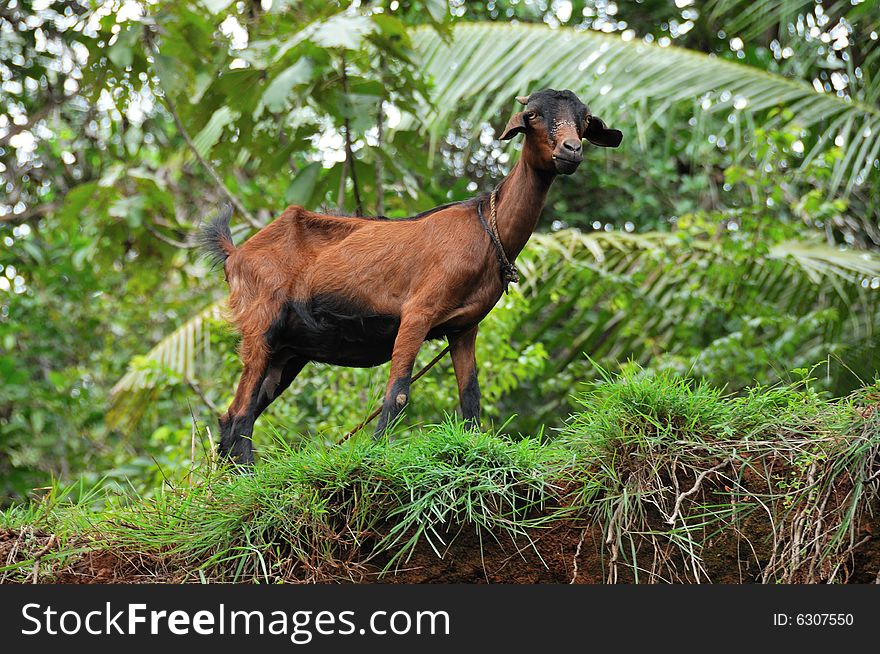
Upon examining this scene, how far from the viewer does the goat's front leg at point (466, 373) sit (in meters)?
4.99

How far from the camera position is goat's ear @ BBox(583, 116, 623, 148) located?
15.6 ft

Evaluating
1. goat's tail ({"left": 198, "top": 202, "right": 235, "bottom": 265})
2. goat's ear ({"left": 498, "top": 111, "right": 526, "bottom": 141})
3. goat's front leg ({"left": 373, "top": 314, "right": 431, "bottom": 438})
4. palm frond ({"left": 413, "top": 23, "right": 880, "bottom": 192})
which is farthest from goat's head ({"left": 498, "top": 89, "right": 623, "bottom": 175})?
palm frond ({"left": 413, "top": 23, "right": 880, "bottom": 192})

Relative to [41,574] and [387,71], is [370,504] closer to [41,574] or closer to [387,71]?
[41,574]

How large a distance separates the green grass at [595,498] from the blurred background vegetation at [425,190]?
0.93 m

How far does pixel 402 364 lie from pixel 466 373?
0.42 meters

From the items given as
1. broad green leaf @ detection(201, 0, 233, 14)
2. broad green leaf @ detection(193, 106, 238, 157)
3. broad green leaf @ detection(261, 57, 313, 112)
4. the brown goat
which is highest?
broad green leaf @ detection(193, 106, 238, 157)

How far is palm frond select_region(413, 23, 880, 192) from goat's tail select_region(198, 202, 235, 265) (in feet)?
12.9

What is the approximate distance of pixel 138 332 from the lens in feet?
43.4

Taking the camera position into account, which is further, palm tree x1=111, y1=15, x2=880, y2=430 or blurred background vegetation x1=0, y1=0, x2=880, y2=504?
palm tree x1=111, y1=15, x2=880, y2=430

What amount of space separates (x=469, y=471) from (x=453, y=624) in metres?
0.78

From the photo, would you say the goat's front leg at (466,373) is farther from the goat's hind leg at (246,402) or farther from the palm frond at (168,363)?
the palm frond at (168,363)

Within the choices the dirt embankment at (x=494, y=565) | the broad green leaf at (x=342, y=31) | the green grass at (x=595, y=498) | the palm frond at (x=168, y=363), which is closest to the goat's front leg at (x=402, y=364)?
the green grass at (x=595, y=498)

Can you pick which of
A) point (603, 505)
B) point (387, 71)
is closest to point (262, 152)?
point (387, 71)

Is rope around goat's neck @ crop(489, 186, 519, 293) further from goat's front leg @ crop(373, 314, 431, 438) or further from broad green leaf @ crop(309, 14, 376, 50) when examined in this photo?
broad green leaf @ crop(309, 14, 376, 50)
